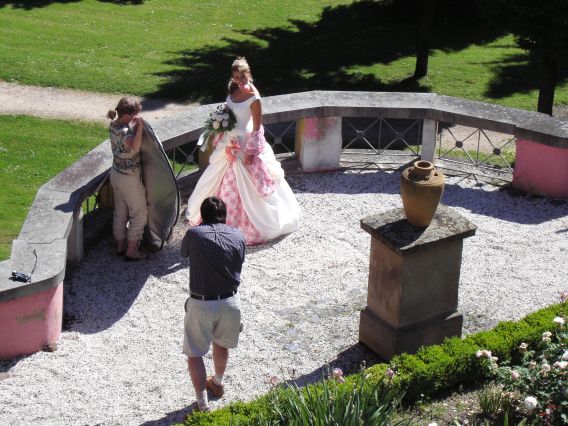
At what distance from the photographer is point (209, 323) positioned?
23.3 feet

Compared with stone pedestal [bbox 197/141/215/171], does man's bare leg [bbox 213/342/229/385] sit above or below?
below

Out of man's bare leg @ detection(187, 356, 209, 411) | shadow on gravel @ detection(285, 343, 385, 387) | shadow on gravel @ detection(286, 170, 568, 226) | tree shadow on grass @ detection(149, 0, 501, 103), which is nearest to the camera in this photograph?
man's bare leg @ detection(187, 356, 209, 411)

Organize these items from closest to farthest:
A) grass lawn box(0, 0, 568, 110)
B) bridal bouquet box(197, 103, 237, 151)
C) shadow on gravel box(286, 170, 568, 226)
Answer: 1. bridal bouquet box(197, 103, 237, 151)
2. shadow on gravel box(286, 170, 568, 226)
3. grass lawn box(0, 0, 568, 110)

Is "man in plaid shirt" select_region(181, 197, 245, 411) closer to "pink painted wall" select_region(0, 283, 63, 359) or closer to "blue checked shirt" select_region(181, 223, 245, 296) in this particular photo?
"blue checked shirt" select_region(181, 223, 245, 296)

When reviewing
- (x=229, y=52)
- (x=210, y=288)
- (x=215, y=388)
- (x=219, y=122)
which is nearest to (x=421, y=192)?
(x=210, y=288)

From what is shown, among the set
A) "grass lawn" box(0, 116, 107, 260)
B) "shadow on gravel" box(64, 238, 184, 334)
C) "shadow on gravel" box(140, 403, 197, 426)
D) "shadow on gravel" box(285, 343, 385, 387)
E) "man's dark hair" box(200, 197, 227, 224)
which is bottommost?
"grass lawn" box(0, 116, 107, 260)

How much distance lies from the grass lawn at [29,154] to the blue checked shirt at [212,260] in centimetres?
500

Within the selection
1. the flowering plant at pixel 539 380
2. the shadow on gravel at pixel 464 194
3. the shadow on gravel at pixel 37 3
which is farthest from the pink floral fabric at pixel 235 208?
the shadow on gravel at pixel 37 3

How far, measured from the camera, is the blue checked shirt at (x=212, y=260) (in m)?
6.96

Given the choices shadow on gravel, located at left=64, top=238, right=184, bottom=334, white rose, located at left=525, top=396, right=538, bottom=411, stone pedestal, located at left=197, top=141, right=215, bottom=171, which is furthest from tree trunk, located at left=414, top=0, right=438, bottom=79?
white rose, located at left=525, top=396, right=538, bottom=411

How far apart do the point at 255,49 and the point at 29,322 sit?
13.6 meters

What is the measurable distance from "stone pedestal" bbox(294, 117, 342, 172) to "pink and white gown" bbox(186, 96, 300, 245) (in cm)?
120

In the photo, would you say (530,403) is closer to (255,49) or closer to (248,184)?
(248,184)

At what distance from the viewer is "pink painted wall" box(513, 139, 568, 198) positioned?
10508 millimetres
